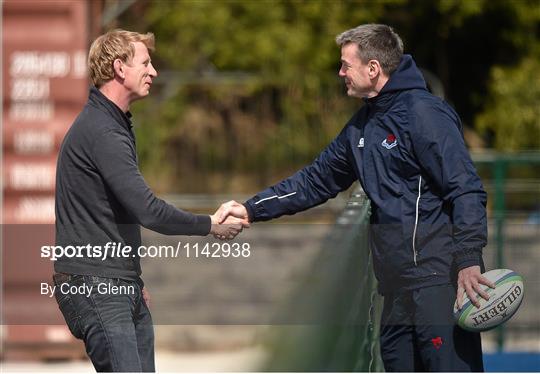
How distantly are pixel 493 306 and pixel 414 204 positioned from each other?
44 cm

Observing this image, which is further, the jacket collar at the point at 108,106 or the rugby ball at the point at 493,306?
the rugby ball at the point at 493,306

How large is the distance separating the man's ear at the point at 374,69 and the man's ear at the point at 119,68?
94cm

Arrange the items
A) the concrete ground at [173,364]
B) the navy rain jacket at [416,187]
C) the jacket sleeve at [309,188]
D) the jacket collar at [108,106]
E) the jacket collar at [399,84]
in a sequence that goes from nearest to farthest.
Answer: the jacket collar at [108,106]
the navy rain jacket at [416,187]
the jacket collar at [399,84]
the jacket sleeve at [309,188]
the concrete ground at [173,364]

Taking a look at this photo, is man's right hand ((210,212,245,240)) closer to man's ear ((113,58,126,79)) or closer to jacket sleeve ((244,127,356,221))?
jacket sleeve ((244,127,356,221))

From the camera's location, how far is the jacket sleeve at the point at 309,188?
5320 mm

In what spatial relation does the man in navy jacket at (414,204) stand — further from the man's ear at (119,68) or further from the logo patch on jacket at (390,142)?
the man's ear at (119,68)

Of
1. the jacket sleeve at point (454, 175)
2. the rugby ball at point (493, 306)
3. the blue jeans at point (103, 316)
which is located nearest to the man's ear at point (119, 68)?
the blue jeans at point (103, 316)

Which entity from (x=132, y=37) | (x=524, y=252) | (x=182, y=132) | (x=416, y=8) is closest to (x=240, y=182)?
(x=182, y=132)

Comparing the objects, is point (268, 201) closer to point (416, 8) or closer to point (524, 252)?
point (524, 252)

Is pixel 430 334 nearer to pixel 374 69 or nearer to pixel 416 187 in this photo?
pixel 416 187

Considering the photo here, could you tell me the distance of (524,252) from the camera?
10844 millimetres

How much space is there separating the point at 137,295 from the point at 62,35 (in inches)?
271

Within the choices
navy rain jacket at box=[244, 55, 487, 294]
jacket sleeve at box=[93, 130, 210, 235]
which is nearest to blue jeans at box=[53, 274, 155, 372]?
jacket sleeve at box=[93, 130, 210, 235]

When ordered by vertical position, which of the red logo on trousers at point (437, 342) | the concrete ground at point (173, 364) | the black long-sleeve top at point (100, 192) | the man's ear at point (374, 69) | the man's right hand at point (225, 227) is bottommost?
the concrete ground at point (173, 364)
